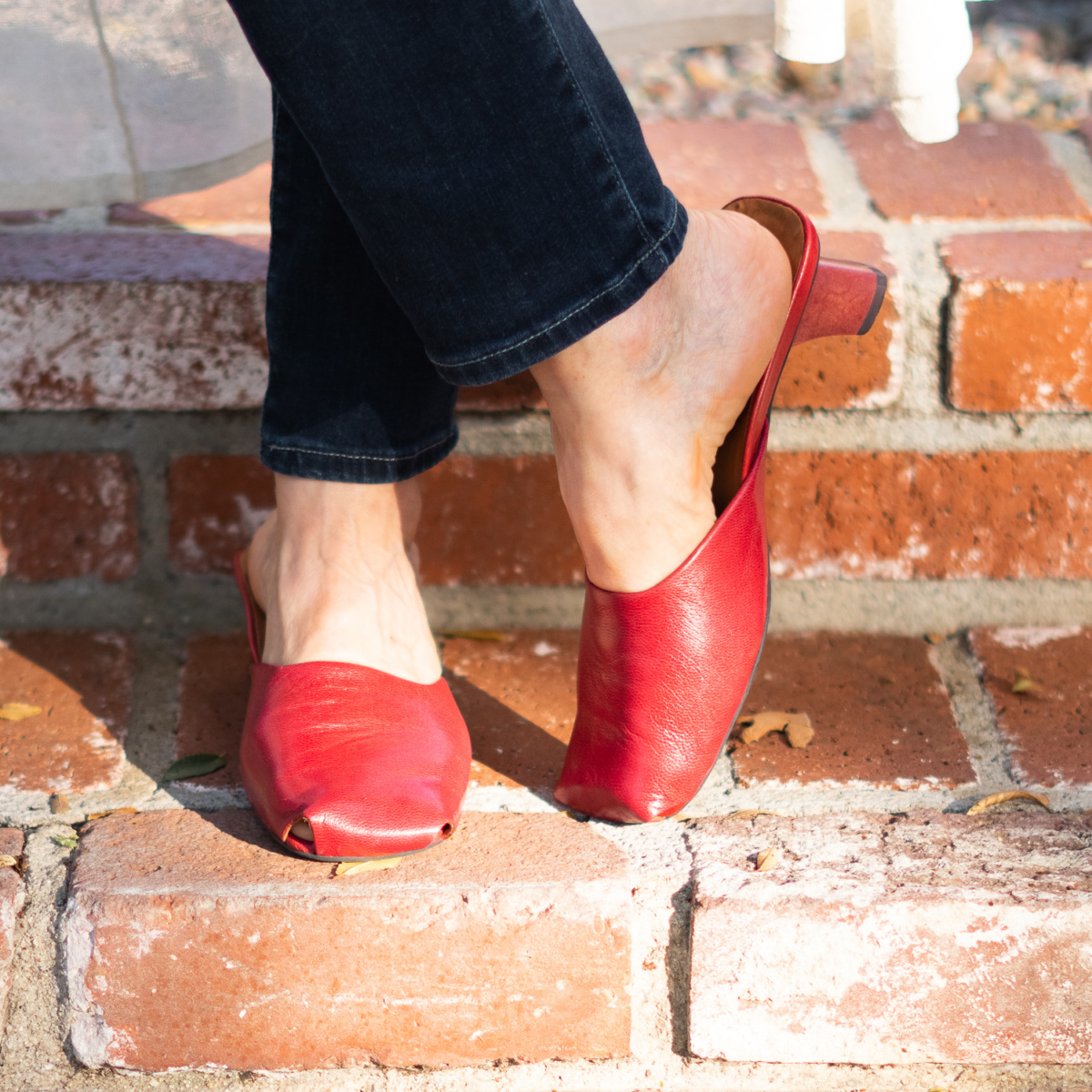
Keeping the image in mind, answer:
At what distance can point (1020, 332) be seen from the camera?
83 centimetres

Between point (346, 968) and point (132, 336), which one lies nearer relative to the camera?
point (346, 968)

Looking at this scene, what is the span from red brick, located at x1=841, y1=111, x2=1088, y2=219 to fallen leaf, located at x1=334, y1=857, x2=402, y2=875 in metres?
0.67

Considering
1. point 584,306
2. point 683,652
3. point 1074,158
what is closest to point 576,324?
point 584,306

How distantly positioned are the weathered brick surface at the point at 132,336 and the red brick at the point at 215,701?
0.20m

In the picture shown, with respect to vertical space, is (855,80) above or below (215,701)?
above

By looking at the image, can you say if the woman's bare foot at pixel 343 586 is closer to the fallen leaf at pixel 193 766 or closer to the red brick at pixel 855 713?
the fallen leaf at pixel 193 766

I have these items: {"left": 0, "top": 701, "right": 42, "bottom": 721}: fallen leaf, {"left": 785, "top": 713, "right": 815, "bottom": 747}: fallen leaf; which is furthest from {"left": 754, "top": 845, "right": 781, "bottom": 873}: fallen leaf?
{"left": 0, "top": 701, "right": 42, "bottom": 721}: fallen leaf

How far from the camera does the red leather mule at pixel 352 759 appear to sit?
64 centimetres

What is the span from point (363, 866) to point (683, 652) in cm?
23

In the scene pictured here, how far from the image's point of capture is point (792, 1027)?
24.6 inches

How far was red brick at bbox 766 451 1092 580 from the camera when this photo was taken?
859 mm

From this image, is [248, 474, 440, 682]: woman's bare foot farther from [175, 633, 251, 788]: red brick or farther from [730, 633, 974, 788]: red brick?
[730, 633, 974, 788]: red brick

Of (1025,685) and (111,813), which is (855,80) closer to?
(1025,685)

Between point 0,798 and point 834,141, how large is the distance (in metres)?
0.94
